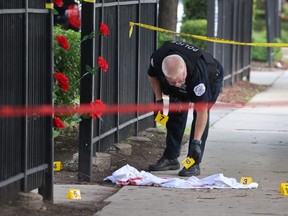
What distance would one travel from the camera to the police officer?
337 inches

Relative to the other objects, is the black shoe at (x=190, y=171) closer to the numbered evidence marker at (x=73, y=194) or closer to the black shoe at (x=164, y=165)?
the black shoe at (x=164, y=165)

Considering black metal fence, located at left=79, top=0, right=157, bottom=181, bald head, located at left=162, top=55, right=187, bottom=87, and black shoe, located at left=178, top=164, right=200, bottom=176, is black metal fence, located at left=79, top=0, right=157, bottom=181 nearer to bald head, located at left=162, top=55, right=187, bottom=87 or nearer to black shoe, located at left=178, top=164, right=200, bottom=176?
bald head, located at left=162, top=55, right=187, bottom=87

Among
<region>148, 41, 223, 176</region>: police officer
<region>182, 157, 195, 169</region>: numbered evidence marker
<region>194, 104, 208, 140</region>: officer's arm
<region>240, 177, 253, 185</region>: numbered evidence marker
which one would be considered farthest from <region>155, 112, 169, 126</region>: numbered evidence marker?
<region>240, 177, 253, 185</region>: numbered evidence marker

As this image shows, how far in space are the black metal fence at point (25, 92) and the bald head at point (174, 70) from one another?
51.2 inches

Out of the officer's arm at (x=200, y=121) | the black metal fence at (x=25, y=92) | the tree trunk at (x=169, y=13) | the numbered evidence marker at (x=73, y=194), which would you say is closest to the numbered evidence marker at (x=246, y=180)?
the officer's arm at (x=200, y=121)

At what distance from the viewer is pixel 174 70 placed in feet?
27.7

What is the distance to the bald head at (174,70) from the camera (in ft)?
27.6

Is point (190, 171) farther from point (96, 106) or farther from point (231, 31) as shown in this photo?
point (231, 31)

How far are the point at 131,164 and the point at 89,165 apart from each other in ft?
3.69

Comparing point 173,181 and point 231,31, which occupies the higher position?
point 231,31

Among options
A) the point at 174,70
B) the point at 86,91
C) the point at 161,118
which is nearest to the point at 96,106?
the point at 86,91

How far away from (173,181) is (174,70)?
3.46 ft

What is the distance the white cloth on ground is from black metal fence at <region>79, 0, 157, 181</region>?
33 centimetres

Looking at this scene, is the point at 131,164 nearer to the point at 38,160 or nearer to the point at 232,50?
the point at 38,160
